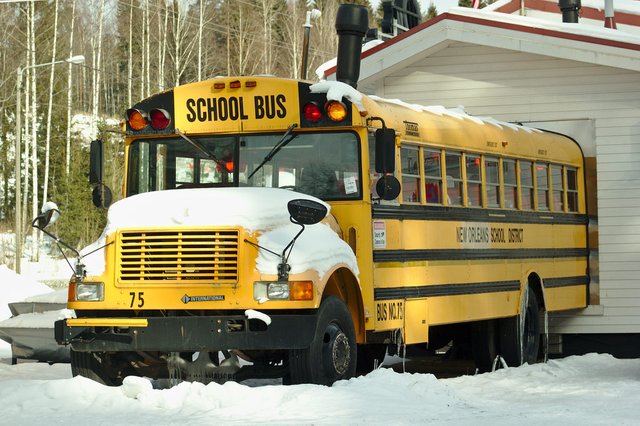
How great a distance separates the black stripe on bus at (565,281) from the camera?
15.3 metres

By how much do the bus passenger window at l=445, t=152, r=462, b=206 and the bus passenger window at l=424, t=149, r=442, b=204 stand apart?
0.23 metres

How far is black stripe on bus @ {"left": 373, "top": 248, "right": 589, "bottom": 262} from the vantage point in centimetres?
1139

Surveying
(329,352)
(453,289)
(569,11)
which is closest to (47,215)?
(329,352)

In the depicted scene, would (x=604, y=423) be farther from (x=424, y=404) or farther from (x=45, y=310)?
(x=45, y=310)

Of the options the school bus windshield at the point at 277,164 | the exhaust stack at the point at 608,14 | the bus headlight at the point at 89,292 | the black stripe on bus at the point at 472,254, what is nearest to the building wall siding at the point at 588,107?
the black stripe on bus at the point at 472,254

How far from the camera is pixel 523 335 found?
1460cm

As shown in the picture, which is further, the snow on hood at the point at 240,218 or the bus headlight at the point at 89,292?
the bus headlight at the point at 89,292

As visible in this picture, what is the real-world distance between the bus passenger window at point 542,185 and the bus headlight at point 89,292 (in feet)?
22.3

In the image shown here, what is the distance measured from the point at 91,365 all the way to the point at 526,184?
6.38 meters

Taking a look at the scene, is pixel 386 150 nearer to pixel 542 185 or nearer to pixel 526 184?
pixel 526 184

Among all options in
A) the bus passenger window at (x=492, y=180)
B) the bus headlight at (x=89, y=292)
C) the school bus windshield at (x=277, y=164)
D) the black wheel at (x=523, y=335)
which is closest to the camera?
the bus headlight at (x=89, y=292)

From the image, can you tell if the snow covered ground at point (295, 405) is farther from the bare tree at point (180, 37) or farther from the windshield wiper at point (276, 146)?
the bare tree at point (180, 37)

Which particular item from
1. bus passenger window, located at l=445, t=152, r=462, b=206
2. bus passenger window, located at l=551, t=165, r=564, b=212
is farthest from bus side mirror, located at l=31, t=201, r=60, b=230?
bus passenger window, located at l=551, t=165, r=564, b=212

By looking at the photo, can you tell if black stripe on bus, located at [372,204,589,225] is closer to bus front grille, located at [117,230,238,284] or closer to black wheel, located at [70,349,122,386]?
bus front grille, located at [117,230,238,284]
